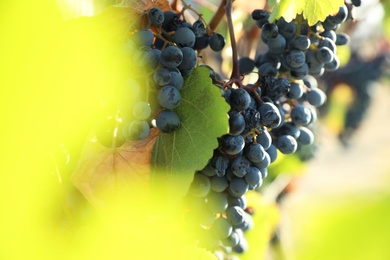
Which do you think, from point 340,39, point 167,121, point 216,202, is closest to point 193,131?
point 167,121

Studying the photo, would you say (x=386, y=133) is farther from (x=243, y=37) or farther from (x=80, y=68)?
(x=80, y=68)

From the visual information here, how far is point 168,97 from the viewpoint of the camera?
732 mm

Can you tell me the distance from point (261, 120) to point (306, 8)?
21cm

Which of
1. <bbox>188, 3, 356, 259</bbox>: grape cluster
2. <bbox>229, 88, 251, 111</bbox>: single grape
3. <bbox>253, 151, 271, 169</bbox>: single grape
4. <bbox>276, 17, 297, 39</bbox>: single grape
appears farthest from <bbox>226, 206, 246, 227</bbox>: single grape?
<bbox>276, 17, 297, 39</bbox>: single grape

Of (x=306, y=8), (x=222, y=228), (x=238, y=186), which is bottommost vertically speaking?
(x=222, y=228)

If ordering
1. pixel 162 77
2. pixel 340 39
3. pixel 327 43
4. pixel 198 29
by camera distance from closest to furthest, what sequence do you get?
pixel 162 77 → pixel 198 29 → pixel 327 43 → pixel 340 39

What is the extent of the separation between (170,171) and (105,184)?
12 cm

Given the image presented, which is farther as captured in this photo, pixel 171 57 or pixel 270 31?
pixel 270 31

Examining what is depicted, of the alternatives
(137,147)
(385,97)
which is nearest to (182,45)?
(137,147)

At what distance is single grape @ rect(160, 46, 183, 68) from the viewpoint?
0.74 meters

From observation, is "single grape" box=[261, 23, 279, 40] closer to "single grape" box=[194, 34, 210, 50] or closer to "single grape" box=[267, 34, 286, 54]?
"single grape" box=[267, 34, 286, 54]

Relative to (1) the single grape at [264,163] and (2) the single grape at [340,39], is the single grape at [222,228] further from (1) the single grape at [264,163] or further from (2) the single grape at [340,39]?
(2) the single grape at [340,39]

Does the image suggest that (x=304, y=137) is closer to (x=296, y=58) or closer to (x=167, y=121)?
(x=296, y=58)

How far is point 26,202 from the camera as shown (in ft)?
1.94
